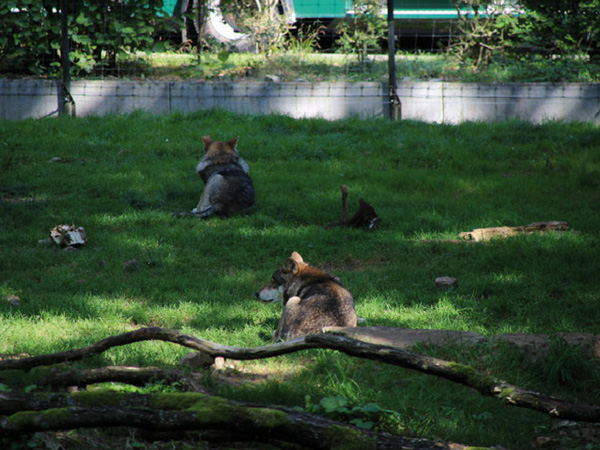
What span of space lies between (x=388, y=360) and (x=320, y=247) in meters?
3.80

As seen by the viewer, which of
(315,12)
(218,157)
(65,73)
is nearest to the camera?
(218,157)

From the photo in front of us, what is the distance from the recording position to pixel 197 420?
280 cm

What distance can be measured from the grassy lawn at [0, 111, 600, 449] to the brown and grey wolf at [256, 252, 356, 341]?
0.24 m

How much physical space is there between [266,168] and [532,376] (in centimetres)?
631

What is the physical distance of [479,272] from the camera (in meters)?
6.47

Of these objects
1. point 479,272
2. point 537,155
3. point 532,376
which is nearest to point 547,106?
point 537,155

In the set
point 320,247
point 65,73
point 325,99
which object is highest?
point 65,73

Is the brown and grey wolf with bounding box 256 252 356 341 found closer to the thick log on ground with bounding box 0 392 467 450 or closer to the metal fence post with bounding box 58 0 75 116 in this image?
the thick log on ground with bounding box 0 392 467 450

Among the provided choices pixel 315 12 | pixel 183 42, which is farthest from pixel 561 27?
pixel 183 42

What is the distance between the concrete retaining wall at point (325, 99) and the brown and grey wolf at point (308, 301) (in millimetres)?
7122

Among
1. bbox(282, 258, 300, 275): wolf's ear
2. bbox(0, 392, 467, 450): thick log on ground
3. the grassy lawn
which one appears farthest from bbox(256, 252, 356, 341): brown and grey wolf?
bbox(0, 392, 467, 450): thick log on ground

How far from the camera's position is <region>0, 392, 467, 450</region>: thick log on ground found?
269 centimetres

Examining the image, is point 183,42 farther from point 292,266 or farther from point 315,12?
point 292,266

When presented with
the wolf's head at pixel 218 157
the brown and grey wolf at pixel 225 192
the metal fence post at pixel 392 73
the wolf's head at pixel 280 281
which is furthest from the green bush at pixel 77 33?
the wolf's head at pixel 280 281
